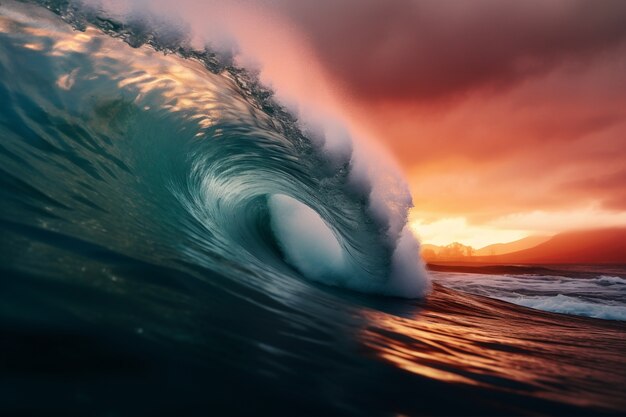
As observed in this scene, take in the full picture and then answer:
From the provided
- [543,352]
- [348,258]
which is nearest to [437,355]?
[543,352]

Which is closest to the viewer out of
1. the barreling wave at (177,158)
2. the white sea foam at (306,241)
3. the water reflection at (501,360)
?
the water reflection at (501,360)

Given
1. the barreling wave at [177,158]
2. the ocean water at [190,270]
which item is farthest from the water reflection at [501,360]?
the barreling wave at [177,158]

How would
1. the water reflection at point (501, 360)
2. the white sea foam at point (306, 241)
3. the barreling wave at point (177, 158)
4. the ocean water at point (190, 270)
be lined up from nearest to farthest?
the ocean water at point (190, 270) < the water reflection at point (501, 360) < the barreling wave at point (177, 158) < the white sea foam at point (306, 241)

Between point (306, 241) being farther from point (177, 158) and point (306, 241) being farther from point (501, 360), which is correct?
point (501, 360)

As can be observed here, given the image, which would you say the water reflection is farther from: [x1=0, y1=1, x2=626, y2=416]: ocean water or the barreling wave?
the barreling wave

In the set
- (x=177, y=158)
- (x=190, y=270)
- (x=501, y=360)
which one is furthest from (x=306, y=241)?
(x=501, y=360)

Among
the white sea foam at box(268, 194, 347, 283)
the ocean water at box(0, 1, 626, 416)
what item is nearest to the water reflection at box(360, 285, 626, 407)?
the ocean water at box(0, 1, 626, 416)

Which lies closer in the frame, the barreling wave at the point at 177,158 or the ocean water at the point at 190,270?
the ocean water at the point at 190,270

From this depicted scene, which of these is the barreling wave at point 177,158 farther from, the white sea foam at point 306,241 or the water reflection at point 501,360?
the water reflection at point 501,360
